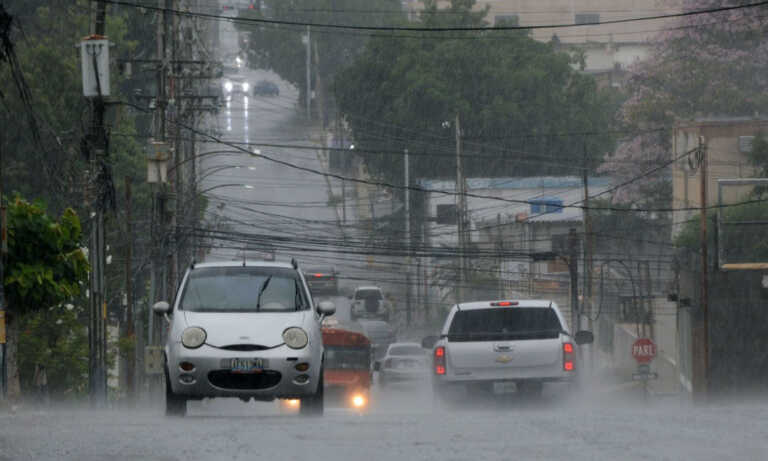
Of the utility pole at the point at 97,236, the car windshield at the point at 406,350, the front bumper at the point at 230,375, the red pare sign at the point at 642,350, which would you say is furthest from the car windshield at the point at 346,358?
the front bumper at the point at 230,375

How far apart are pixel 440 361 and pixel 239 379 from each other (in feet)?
17.5

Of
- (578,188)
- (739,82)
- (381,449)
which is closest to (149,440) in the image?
(381,449)

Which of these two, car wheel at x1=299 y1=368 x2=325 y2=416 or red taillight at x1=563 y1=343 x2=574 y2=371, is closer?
car wheel at x1=299 y1=368 x2=325 y2=416

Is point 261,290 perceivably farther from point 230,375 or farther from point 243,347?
point 230,375

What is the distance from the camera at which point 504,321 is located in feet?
61.3

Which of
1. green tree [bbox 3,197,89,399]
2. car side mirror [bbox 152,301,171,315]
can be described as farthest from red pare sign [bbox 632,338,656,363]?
car side mirror [bbox 152,301,171,315]

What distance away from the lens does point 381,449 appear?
1003cm

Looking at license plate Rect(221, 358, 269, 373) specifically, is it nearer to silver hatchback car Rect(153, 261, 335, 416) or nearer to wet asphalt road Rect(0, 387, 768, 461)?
silver hatchback car Rect(153, 261, 335, 416)

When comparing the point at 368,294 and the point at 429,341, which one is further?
the point at 368,294

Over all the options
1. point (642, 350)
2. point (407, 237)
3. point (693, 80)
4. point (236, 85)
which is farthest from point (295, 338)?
point (236, 85)

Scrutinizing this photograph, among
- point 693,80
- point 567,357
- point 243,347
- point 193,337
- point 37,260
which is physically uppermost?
point 693,80

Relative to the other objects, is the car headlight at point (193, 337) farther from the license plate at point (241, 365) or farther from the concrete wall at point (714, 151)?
the concrete wall at point (714, 151)

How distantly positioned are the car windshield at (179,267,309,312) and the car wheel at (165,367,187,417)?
2.92 ft

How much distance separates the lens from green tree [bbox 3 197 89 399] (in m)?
21.8
